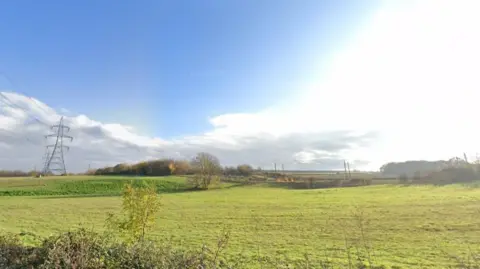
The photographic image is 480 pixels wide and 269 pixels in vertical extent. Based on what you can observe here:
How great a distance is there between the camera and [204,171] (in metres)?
86.8

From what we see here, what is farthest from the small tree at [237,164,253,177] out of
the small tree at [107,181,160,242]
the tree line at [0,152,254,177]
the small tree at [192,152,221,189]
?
the small tree at [107,181,160,242]

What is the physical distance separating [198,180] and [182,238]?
218 ft

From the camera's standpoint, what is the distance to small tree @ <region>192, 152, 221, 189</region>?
285 feet

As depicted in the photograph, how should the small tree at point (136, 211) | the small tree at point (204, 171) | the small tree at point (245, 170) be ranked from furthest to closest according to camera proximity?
the small tree at point (245, 170) → the small tree at point (204, 171) → the small tree at point (136, 211)

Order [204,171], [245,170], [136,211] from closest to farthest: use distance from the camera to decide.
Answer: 1. [136,211]
2. [204,171]
3. [245,170]

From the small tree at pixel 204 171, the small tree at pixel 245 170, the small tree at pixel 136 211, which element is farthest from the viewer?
the small tree at pixel 245 170

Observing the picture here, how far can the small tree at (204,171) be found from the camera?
8688 centimetres

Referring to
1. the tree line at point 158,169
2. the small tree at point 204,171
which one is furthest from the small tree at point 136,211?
the tree line at point 158,169

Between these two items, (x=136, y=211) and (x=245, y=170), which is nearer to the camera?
(x=136, y=211)

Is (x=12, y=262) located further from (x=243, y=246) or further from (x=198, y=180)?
(x=198, y=180)

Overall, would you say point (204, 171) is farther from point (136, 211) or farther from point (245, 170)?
point (136, 211)

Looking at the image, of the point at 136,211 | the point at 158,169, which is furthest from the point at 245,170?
the point at 136,211

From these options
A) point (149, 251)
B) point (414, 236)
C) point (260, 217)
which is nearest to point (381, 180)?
point (260, 217)

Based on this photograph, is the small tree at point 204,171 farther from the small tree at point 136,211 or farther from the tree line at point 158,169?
the small tree at point 136,211
